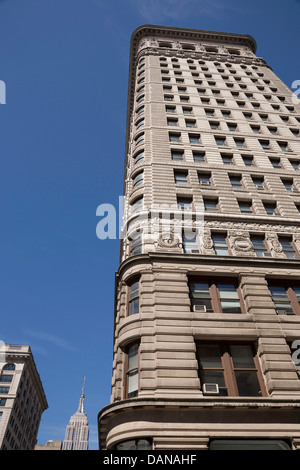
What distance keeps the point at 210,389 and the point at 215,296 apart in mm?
5160

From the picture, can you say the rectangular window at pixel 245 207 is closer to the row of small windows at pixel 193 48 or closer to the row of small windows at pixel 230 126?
the row of small windows at pixel 230 126

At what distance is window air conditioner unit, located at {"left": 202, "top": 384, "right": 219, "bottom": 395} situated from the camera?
48.8ft

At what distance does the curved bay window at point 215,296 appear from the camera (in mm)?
18344

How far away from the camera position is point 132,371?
16172mm

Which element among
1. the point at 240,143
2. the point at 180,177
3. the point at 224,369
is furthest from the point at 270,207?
the point at 224,369

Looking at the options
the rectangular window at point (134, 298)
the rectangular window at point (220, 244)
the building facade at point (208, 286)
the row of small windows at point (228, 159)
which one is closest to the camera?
the building facade at point (208, 286)

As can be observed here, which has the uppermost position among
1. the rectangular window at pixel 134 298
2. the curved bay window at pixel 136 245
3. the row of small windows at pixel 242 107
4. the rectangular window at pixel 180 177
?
the row of small windows at pixel 242 107

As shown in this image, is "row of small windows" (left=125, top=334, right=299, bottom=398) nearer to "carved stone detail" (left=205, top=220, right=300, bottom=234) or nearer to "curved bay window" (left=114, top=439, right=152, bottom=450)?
"curved bay window" (left=114, top=439, right=152, bottom=450)

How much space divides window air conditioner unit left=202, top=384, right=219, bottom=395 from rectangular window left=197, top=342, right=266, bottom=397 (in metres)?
0.32

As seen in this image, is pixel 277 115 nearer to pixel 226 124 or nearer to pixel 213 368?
pixel 226 124

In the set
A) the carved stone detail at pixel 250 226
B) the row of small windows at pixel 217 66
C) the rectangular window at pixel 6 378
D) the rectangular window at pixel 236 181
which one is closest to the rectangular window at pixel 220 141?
the rectangular window at pixel 236 181

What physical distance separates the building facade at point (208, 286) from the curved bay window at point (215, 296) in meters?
0.07

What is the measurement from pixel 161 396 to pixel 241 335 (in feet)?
16.6
